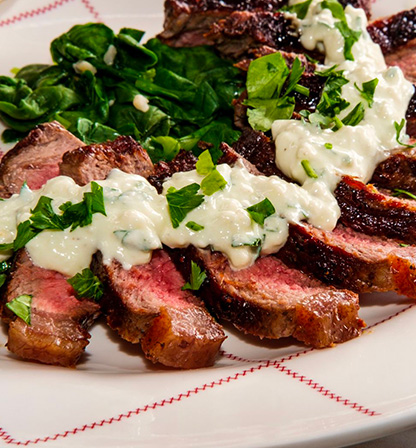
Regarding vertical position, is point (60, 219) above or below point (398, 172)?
below

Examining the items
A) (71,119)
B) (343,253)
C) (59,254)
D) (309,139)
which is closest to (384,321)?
(343,253)

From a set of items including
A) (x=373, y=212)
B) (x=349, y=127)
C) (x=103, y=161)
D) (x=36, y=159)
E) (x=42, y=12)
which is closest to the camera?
(x=373, y=212)

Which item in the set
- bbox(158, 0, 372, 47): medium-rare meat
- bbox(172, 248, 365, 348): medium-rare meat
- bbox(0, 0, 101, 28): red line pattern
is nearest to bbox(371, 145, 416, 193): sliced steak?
→ bbox(172, 248, 365, 348): medium-rare meat

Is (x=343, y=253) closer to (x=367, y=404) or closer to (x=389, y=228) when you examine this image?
(x=389, y=228)

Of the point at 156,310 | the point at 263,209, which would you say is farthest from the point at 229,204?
the point at 156,310

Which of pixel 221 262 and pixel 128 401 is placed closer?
pixel 128 401

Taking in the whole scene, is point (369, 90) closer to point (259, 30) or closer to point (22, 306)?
point (259, 30)

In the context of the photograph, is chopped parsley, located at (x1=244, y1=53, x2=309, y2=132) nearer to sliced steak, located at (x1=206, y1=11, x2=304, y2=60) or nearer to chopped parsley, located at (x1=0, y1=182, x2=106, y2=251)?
sliced steak, located at (x1=206, y1=11, x2=304, y2=60)
